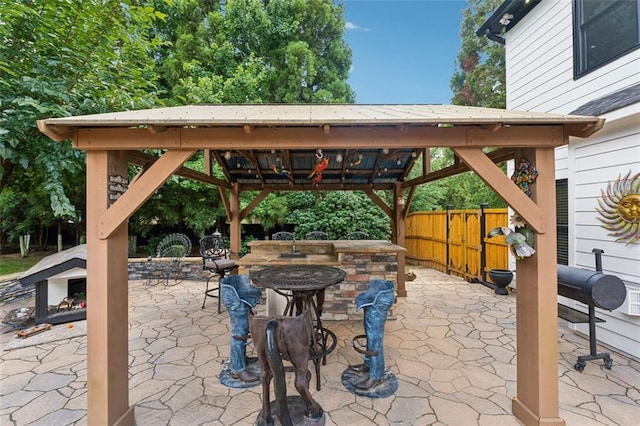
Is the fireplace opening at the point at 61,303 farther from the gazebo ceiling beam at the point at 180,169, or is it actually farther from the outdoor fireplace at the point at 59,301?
the gazebo ceiling beam at the point at 180,169

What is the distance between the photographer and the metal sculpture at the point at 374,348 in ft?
8.98

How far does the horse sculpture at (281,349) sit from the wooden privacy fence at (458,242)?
545cm

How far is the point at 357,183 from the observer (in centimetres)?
623

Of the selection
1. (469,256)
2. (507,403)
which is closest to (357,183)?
(469,256)

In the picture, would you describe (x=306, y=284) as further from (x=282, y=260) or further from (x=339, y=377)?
(x=282, y=260)

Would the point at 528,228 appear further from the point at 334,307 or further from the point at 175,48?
the point at 175,48


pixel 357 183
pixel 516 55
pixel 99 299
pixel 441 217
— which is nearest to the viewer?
pixel 99 299

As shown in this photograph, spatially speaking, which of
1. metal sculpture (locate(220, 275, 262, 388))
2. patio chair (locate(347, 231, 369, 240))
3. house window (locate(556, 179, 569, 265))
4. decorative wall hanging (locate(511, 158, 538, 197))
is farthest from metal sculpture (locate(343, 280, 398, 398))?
patio chair (locate(347, 231, 369, 240))

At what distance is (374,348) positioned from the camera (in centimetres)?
280

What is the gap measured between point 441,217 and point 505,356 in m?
5.11

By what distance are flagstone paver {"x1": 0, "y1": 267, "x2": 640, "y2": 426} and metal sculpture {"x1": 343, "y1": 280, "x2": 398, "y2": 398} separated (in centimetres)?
12

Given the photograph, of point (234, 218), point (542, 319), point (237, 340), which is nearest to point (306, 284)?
point (237, 340)

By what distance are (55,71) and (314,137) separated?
3.96 meters

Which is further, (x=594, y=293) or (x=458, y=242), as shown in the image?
(x=458, y=242)
